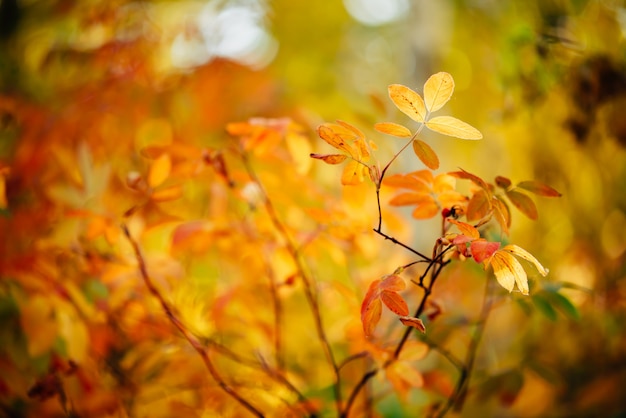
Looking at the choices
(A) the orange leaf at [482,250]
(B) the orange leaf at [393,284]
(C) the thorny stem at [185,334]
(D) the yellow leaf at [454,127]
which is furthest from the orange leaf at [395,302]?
(C) the thorny stem at [185,334]

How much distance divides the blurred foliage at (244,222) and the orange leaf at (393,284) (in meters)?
0.31

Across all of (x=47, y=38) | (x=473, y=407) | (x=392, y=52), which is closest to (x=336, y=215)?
(x=473, y=407)

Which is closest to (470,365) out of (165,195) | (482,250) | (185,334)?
(482,250)

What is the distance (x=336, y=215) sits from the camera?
114 cm

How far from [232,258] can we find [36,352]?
703 millimetres

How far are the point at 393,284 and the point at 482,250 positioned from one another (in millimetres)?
153

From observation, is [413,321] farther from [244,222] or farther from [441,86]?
[244,222]

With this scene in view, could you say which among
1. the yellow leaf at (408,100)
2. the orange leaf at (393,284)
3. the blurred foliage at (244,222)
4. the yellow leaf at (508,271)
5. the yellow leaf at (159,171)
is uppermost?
the yellow leaf at (408,100)

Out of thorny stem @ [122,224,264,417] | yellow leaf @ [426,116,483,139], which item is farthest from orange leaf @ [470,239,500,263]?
thorny stem @ [122,224,264,417]

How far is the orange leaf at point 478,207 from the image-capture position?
85 centimetres

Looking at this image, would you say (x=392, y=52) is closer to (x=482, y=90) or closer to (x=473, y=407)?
(x=482, y=90)

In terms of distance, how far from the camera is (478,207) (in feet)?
2.82

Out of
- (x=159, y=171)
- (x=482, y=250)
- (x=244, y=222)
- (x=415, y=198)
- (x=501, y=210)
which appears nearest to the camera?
(x=482, y=250)

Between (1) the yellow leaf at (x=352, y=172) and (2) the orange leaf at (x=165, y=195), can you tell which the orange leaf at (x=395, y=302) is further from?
(2) the orange leaf at (x=165, y=195)
